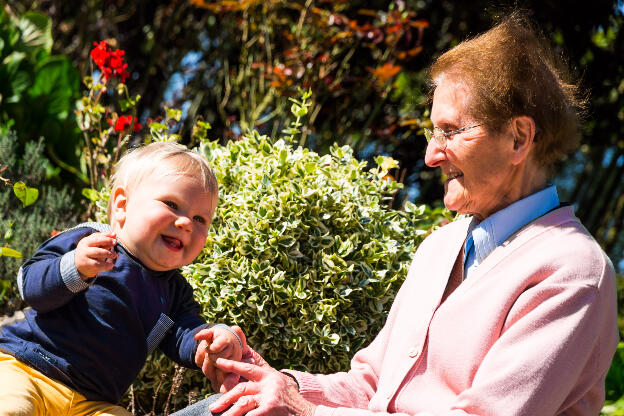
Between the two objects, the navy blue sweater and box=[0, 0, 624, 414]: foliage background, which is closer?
the navy blue sweater

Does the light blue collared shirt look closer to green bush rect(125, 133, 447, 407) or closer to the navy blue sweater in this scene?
green bush rect(125, 133, 447, 407)

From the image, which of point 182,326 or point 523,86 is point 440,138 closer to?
point 523,86

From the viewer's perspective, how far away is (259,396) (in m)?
2.07

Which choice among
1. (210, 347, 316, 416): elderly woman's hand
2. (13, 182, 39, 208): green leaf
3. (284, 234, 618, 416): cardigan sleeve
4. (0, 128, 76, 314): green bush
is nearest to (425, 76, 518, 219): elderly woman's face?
(284, 234, 618, 416): cardigan sleeve

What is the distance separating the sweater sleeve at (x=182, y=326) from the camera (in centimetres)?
237

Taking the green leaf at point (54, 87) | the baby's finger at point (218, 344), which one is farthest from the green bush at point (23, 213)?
the baby's finger at point (218, 344)

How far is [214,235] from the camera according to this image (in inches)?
119

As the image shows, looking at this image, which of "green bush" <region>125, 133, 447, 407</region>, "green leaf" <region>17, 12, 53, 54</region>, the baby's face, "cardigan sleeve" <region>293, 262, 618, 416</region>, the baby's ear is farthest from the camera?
"green leaf" <region>17, 12, 53, 54</region>

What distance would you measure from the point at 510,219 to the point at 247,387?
0.95 metres

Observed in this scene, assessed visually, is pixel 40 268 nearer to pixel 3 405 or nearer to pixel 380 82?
pixel 3 405

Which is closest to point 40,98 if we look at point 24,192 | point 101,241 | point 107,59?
point 107,59

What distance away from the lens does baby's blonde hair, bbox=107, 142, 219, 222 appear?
7.79 feet

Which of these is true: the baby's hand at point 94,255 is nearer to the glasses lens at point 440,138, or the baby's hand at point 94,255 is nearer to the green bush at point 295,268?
the green bush at point 295,268

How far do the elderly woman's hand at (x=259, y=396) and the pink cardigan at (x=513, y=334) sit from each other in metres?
0.09
